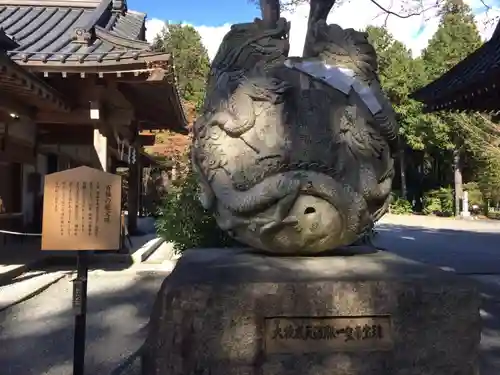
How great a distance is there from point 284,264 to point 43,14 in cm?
1053

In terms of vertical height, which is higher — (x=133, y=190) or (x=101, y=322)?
(x=133, y=190)

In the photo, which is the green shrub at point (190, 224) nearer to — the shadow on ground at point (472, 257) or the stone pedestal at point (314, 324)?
the shadow on ground at point (472, 257)

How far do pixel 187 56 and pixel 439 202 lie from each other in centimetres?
1638

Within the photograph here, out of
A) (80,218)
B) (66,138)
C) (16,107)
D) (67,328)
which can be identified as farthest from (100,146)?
(80,218)

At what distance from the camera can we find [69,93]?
341 inches

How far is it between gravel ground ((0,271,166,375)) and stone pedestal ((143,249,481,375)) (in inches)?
58.4

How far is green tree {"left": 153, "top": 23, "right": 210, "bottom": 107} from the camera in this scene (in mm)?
28156

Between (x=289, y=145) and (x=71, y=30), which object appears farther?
(x=71, y=30)

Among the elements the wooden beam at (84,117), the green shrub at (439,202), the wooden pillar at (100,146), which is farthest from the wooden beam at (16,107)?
the green shrub at (439,202)

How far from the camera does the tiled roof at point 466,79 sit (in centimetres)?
688

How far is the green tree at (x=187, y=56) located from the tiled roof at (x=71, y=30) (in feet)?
44.7

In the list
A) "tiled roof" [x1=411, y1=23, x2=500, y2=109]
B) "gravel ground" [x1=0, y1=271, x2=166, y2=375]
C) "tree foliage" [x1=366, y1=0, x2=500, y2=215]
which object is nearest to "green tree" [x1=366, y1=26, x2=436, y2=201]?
"tree foliage" [x1=366, y1=0, x2=500, y2=215]

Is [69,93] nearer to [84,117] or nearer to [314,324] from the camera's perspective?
[84,117]

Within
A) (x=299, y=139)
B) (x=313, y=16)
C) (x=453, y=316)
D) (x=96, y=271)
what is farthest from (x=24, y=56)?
(x=453, y=316)
